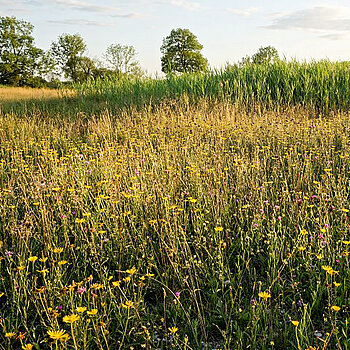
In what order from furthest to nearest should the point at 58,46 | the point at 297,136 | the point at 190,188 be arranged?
the point at 58,46 → the point at 297,136 → the point at 190,188

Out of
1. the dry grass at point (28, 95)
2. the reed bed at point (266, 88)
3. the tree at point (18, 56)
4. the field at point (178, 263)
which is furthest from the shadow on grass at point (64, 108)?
the tree at point (18, 56)

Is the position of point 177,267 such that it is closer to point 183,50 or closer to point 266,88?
point 266,88

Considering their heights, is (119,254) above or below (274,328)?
above

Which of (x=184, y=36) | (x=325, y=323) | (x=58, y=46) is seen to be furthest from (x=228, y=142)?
(x=58, y=46)

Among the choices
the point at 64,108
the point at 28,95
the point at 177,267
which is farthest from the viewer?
the point at 28,95

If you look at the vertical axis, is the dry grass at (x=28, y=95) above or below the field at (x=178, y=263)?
above

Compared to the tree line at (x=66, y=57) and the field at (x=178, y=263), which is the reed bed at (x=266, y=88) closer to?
the field at (x=178, y=263)

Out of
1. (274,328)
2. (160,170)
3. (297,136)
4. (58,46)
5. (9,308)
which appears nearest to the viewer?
(274,328)

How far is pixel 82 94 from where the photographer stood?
14.8 meters

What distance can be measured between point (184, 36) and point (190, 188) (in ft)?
147

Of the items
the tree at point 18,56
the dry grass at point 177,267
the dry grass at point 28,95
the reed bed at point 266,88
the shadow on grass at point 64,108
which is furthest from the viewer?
the tree at point 18,56

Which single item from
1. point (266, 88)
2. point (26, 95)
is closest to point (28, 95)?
point (26, 95)

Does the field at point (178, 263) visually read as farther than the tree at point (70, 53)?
No

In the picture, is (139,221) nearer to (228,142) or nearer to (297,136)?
(228,142)
